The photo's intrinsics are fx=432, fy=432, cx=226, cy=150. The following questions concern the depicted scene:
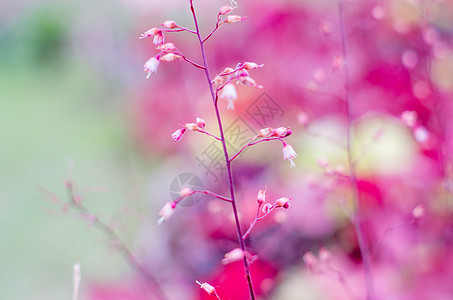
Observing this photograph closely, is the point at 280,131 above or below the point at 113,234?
above

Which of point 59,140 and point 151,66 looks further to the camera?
point 59,140

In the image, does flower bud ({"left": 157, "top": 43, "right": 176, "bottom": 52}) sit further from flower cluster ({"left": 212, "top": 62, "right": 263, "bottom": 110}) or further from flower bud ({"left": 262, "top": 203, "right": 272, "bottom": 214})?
flower bud ({"left": 262, "top": 203, "right": 272, "bottom": 214})

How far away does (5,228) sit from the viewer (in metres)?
2.54

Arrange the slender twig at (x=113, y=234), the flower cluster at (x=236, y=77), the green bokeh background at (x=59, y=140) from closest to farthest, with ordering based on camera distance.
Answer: the flower cluster at (x=236, y=77) → the slender twig at (x=113, y=234) → the green bokeh background at (x=59, y=140)

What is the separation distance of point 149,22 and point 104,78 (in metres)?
1.59

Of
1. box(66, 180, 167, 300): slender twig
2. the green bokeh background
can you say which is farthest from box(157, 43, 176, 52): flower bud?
the green bokeh background

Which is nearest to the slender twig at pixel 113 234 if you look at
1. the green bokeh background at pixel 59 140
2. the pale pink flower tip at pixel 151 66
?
the green bokeh background at pixel 59 140

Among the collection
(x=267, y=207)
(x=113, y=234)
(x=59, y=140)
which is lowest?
(x=59, y=140)

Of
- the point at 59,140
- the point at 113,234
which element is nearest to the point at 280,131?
the point at 113,234

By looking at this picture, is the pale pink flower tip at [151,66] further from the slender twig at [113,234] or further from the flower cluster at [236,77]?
the slender twig at [113,234]

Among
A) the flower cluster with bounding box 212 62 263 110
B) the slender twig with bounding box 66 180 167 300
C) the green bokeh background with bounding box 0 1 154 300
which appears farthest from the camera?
the green bokeh background with bounding box 0 1 154 300

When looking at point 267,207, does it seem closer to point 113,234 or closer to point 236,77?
point 236,77

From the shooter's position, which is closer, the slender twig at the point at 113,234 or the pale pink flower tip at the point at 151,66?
the pale pink flower tip at the point at 151,66

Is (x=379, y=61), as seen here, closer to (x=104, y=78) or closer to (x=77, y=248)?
(x=77, y=248)
